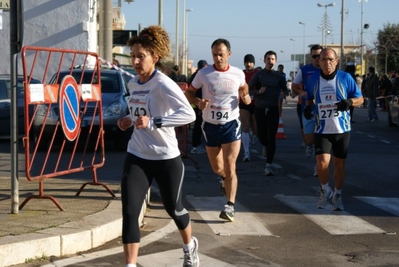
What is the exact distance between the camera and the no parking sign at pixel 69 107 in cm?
918

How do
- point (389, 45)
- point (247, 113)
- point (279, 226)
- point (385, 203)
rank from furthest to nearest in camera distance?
1. point (389, 45)
2. point (247, 113)
3. point (385, 203)
4. point (279, 226)

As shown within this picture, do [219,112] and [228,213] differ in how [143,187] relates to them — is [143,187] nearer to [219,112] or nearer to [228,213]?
[228,213]

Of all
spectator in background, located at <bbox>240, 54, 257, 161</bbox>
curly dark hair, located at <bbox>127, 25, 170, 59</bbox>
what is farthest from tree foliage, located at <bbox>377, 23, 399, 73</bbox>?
curly dark hair, located at <bbox>127, 25, 170, 59</bbox>

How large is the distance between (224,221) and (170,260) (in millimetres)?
2044

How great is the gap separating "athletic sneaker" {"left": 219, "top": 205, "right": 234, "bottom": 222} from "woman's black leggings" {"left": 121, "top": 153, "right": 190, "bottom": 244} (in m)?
2.54

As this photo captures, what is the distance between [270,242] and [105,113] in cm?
949

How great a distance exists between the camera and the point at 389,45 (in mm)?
75250

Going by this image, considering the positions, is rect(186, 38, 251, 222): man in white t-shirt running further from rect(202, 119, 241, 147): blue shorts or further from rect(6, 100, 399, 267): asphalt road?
rect(6, 100, 399, 267): asphalt road

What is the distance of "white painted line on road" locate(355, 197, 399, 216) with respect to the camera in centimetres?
991

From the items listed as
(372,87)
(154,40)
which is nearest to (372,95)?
(372,87)

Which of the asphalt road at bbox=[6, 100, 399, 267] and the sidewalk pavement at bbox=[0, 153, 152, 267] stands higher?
the sidewalk pavement at bbox=[0, 153, 152, 267]

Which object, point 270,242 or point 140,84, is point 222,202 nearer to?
point 270,242

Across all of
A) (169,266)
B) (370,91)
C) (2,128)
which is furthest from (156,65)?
(370,91)

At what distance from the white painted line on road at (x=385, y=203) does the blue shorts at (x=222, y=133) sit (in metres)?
2.11
